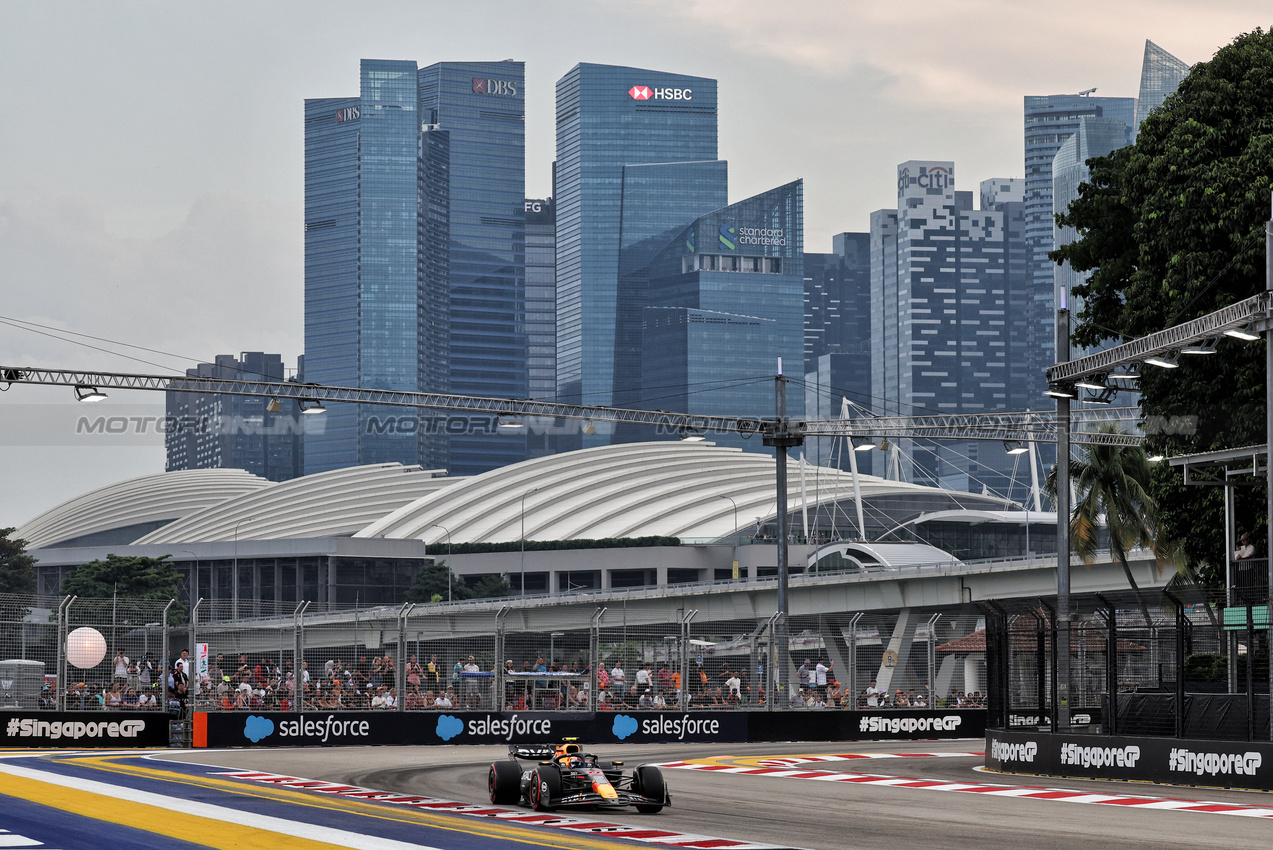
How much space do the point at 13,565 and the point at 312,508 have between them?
105ft

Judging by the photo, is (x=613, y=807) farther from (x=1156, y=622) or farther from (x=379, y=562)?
(x=379, y=562)

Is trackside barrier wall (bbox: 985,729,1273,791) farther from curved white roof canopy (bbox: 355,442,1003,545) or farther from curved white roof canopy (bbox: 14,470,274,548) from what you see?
curved white roof canopy (bbox: 14,470,274,548)

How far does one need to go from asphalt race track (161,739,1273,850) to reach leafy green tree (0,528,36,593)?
99272 millimetres

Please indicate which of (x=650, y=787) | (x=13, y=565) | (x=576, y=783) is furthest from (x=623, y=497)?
(x=650, y=787)

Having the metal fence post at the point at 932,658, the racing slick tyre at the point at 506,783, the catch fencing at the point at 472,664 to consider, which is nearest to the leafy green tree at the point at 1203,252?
the catch fencing at the point at 472,664

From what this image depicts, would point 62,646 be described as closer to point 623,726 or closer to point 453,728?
point 453,728

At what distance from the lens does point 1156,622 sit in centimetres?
2470

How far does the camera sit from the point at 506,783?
18000 mm

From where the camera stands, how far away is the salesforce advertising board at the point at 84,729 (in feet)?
91.0

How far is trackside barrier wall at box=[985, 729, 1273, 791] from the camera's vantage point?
20.8 m

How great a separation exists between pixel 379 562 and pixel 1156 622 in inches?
4021

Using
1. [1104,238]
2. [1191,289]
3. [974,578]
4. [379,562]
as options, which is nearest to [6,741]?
[1191,289]

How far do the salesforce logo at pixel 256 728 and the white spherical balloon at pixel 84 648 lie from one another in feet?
Result: 10.3

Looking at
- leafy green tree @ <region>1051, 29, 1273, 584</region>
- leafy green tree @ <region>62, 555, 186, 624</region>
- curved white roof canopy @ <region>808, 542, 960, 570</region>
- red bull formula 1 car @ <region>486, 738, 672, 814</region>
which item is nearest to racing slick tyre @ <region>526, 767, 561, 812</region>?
red bull formula 1 car @ <region>486, 738, 672, 814</region>
